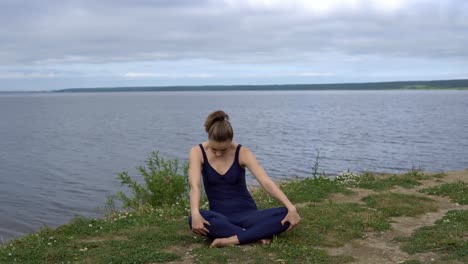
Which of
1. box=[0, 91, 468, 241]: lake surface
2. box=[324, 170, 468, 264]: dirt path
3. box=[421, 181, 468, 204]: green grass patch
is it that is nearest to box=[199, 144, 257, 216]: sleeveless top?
box=[324, 170, 468, 264]: dirt path

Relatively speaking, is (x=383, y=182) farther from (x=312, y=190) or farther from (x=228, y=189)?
(x=228, y=189)

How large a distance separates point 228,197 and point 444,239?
9.72 feet

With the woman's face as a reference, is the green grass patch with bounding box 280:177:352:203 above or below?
below

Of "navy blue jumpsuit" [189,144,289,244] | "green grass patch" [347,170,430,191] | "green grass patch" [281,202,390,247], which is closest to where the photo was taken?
"navy blue jumpsuit" [189,144,289,244]

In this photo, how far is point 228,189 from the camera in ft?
24.0

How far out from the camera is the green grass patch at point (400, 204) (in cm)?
914

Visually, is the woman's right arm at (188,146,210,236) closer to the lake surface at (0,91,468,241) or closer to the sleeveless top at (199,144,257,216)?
the sleeveless top at (199,144,257,216)

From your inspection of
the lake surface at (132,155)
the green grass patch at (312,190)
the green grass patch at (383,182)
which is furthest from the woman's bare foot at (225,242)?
the lake surface at (132,155)

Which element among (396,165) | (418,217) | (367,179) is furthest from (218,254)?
(396,165)

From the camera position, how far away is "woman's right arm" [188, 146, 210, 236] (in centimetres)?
690

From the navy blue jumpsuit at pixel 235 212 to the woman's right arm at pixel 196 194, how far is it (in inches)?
3.5

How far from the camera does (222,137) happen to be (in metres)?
6.78

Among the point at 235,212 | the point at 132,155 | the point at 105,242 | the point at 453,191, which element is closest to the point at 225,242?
the point at 235,212

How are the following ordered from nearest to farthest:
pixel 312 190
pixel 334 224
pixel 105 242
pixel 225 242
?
pixel 225 242, pixel 105 242, pixel 334 224, pixel 312 190
